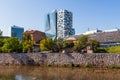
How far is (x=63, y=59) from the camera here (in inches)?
1571

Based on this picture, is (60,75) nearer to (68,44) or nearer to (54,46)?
(54,46)

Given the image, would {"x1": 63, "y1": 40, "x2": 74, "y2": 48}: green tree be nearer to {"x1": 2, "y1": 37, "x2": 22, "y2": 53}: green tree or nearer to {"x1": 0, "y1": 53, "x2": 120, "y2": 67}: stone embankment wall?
{"x1": 2, "y1": 37, "x2": 22, "y2": 53}: green tree

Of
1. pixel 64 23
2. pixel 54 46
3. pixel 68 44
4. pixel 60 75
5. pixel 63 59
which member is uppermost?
pixel 64 23

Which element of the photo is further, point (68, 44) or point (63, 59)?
point (68, 44)

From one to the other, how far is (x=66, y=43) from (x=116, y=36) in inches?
613

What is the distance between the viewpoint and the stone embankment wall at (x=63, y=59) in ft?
119

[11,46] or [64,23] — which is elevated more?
[64,23]

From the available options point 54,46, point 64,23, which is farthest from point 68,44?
point 64,23

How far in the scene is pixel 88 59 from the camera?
37.6 metres

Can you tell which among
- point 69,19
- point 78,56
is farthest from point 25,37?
point 69,19

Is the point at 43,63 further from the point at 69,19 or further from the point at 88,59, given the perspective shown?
the point at 69,19

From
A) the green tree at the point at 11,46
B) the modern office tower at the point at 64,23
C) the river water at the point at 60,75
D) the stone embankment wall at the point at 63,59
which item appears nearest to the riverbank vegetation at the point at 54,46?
the green tree at the point at 11,46

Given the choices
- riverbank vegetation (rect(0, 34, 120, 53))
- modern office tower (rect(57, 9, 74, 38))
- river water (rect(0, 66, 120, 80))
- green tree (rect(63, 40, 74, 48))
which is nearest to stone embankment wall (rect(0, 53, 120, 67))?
river water (rect(0, 66, 120, 80))

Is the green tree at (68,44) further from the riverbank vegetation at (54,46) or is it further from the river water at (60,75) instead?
the river water at (60,75)
